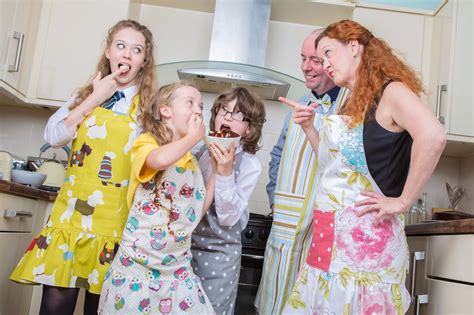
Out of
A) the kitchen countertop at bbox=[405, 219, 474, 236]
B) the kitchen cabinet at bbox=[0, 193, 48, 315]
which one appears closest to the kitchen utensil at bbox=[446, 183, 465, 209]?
the kitchen countertop at bbox=[405, 219, 474, 236]

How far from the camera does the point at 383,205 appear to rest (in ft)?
4.06

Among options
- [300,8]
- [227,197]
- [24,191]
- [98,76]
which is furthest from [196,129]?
[300,8]

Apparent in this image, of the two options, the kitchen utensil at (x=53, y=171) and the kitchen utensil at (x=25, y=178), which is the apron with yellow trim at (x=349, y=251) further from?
the kitchen utensil at (x=53, y=171)

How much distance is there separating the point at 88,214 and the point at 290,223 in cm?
63

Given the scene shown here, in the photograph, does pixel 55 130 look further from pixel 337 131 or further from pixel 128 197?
pixel 337 131

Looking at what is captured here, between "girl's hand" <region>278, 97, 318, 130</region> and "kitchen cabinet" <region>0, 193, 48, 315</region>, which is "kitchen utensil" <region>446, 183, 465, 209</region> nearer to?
"girl's hand" <region>278, 97, 318, 130</region>

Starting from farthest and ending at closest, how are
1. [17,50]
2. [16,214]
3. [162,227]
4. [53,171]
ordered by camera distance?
[53,171], [17,50], [16,214], [162,227]

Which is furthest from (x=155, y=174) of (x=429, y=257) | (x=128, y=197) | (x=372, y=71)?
(x=429, y=257)

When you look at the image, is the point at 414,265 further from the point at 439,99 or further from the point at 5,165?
the point at 5,165

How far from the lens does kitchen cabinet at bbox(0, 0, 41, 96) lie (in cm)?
233

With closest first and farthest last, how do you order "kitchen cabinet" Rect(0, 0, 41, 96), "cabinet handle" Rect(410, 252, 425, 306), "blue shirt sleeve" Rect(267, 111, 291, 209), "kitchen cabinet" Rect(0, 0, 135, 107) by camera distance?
"cabinet handle" Rect(410, 252, 425, 306) < "blue shirt sleeve" Rect(267, 111, 291, 209) < "kitchen cabinet" Rect(0, 0, 41, 96) < "kitchen cabinet" Rect(0, 0, 135, 107)

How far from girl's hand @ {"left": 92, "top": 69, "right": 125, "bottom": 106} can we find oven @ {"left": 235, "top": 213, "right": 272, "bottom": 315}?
923mm

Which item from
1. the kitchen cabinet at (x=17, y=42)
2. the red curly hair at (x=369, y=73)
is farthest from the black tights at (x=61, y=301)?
the kitchen cabinet at (x=17, y=42)

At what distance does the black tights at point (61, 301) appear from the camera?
1.48 metres
